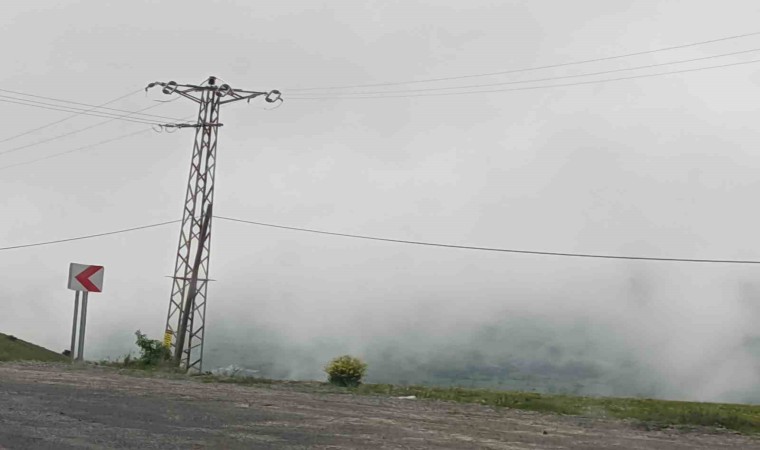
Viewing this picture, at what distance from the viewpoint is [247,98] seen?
40.0 metres

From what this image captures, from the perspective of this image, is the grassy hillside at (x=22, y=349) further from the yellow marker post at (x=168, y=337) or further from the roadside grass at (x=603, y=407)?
the roadside grass at (x=603, y=407)

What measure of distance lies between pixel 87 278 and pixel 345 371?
832 cm

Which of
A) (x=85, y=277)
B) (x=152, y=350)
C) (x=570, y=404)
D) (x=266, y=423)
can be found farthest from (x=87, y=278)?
(x=266, y=423)

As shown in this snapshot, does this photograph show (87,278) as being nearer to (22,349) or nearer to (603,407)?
(603,407)

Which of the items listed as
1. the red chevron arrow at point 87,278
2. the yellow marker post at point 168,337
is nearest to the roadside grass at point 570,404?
the red chevron arrow at point 87,278

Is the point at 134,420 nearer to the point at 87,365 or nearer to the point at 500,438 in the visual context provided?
the point at 500,438

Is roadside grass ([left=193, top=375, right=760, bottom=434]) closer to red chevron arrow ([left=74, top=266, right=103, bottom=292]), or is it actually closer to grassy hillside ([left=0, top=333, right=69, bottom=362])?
red chevron arrow ([left=74, top=266, right=103, bottom=292])

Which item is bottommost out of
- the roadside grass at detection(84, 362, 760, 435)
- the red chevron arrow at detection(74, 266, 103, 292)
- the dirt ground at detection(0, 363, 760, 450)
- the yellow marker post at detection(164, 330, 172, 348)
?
the dirt ground at detection(0, 363, 760, 450)

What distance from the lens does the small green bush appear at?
25.3 metres

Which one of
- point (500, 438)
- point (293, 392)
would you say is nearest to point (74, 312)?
point (293, 392)

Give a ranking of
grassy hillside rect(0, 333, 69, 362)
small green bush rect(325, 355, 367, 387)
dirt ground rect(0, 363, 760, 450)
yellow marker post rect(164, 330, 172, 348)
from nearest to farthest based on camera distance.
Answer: dirt ground rect(0, 363, 760, 450)
small green bush rect(325, 355, 367, 387)
yellow marker post rect(164, 330, 172, 348)
grassy hillside rect(0, 333, 69, 362)

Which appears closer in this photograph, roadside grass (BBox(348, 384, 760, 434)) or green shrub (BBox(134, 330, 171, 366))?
roadside grass (BBox(348, 384, 760, 434))

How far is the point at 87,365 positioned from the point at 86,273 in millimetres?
2775

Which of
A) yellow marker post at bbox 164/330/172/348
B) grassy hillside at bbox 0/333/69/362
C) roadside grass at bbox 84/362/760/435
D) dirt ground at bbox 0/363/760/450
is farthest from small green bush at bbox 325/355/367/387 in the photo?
grassy hillside at bbox 0/333/69/362
